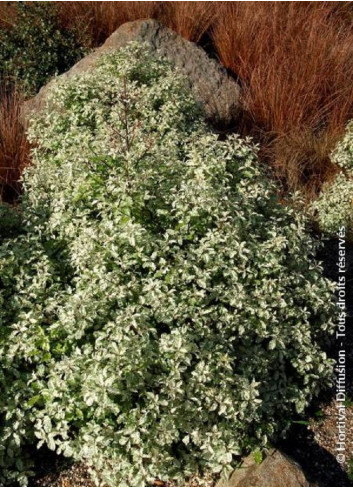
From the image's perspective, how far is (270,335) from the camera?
11.1 feet

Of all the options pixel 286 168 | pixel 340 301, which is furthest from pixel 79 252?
pixel 286 168

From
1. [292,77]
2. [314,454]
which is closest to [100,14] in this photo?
[292,77]

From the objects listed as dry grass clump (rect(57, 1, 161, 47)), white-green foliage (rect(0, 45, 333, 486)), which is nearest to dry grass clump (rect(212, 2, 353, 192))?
dry grass clump (rect(57, 1, 161, 47))

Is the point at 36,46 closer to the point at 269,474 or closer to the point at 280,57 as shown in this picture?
the point at 280,57

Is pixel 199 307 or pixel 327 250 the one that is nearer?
pixel 199 307

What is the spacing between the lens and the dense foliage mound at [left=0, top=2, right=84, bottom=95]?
7.26m

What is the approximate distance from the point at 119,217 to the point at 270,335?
3.46 ft

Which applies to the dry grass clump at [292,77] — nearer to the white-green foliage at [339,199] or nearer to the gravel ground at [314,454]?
the white-green foliage at [339,199]

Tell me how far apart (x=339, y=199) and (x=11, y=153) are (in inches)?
118

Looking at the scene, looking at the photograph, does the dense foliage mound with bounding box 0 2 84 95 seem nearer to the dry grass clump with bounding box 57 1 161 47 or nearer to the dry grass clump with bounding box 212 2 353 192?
the dry grass clump with bounding box 57 1 161 47

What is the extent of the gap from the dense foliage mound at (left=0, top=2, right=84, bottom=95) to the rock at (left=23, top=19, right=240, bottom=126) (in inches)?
35.7

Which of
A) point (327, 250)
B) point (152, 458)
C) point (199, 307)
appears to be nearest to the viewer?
point (152, 458)

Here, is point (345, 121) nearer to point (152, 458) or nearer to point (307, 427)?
point (307, 427)

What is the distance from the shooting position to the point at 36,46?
7.35 meters
